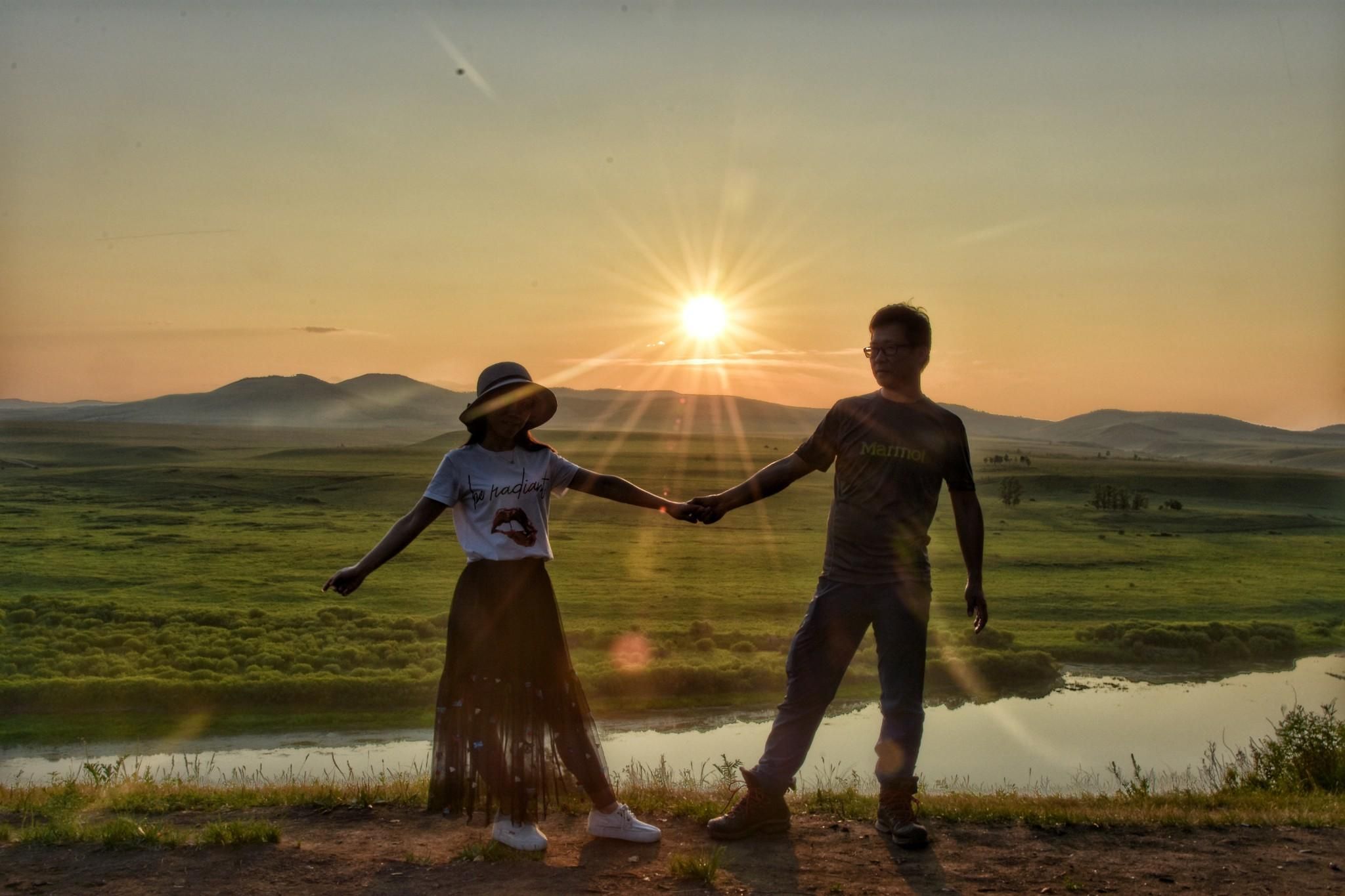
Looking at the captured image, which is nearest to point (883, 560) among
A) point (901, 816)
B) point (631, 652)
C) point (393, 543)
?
point (901, 816)

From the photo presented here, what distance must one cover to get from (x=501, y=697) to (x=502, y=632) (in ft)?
1.07

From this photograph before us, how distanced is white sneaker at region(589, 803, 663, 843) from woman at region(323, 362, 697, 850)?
0.64ft

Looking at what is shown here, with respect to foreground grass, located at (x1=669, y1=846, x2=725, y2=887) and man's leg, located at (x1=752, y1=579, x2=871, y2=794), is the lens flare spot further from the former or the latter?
foreground grass, located at (x1=669, y1=846, x2=725, y2=887)

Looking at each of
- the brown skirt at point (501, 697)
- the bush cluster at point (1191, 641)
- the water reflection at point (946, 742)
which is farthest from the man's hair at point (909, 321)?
the bush cluster at point (1191, 641)

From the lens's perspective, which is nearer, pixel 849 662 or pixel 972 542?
pixel 849 662

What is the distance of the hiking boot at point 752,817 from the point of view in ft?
19.3

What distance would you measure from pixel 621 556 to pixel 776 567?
5284mm

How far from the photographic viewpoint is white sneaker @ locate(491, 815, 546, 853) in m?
5.53

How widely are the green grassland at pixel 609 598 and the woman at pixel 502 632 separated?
14854mm

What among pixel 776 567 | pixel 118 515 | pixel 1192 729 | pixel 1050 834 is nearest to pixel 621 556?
pixel 776 567

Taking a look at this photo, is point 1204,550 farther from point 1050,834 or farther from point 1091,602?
point 1050,834

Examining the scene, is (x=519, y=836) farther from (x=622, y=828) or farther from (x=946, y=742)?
(x=946, y=742)

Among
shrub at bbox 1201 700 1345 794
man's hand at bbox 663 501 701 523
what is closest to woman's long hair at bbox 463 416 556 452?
man's hand at bbox 663 501 701 523

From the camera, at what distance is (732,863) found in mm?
5516
